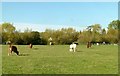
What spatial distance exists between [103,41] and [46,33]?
23314 millimetres

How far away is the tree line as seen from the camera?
9562 centimetres

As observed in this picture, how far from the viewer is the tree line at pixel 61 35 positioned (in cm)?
9562

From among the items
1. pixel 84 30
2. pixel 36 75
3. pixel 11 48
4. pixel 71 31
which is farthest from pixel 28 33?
pixel 36 75

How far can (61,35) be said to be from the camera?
4370 inches

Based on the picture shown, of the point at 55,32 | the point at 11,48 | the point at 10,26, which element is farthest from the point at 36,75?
the point at 55,32

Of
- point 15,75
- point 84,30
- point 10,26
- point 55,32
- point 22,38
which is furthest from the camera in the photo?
point 84,30

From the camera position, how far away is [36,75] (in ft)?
47.0

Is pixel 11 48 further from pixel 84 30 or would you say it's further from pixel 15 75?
pixel 84 30

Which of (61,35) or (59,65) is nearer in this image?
(59,65)

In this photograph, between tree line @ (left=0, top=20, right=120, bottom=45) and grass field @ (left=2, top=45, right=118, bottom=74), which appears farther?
tree line @ (left=0, top=20, right=120, bottom=45)

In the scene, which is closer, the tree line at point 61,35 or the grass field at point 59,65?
the grass field at point 59,65

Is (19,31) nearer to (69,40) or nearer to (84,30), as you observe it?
(69,40)

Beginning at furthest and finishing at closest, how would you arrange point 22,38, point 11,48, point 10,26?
point 10,26 → point 22,38 → point 11,48

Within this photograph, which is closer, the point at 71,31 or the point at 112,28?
the point at 71,31
